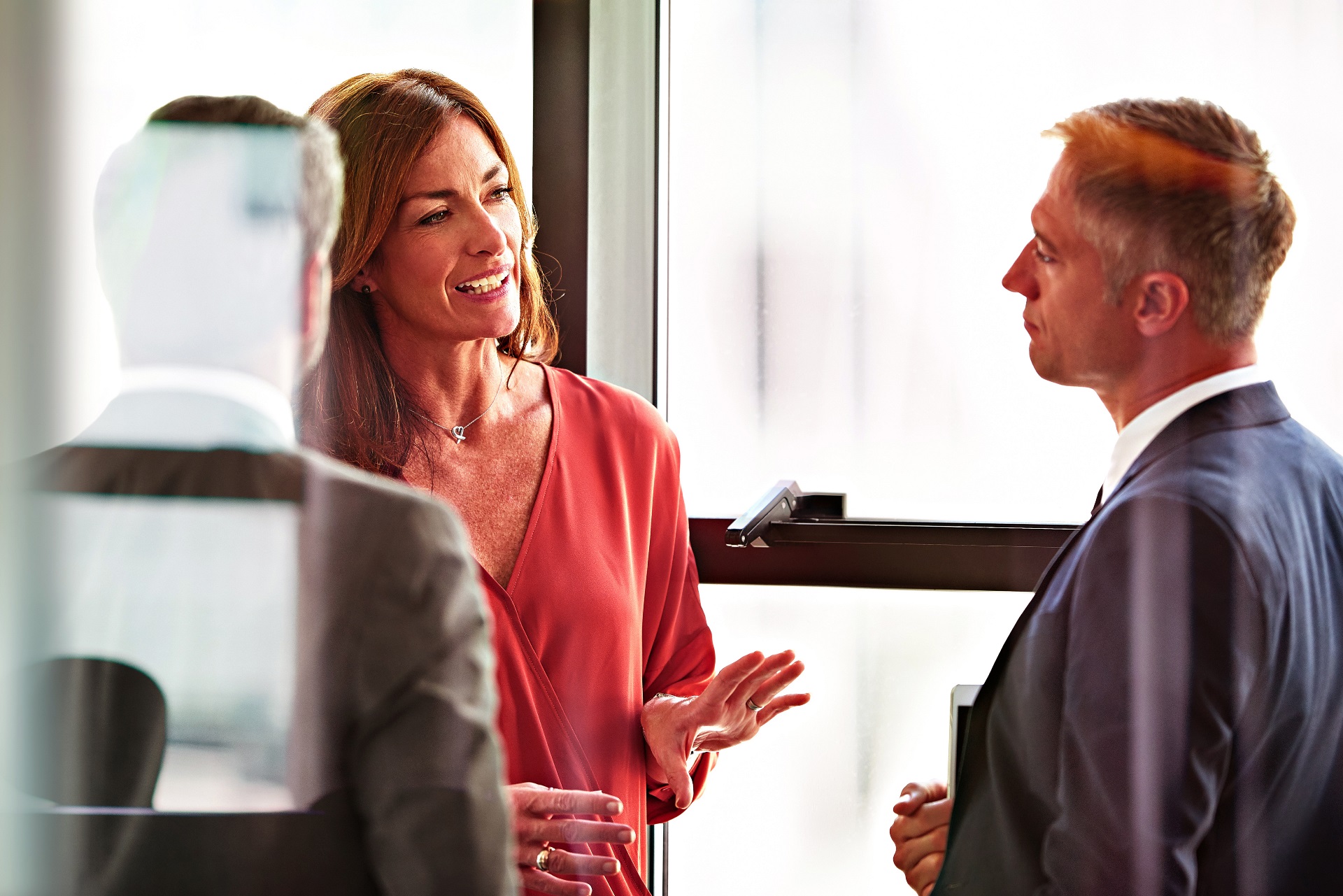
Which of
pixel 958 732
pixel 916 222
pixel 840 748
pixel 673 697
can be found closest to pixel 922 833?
pixel 958 732

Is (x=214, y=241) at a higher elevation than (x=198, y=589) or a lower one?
higher

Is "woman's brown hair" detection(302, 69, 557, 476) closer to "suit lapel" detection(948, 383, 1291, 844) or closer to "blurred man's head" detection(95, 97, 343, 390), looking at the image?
"blurred man's head" detection(95, 97, 343, 390)

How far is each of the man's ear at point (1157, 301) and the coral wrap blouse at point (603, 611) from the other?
0.55 meters


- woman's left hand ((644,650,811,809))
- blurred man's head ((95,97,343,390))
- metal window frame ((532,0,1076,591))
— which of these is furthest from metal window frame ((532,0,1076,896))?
blurred man's head ((95,97,343,390))

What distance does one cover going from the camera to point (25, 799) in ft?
1.87

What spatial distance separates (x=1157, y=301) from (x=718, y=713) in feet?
1.99

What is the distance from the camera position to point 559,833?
81 centimetres

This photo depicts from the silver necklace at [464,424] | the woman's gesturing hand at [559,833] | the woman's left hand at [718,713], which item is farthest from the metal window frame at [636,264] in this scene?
the woman's gesturing hand at [559,833]

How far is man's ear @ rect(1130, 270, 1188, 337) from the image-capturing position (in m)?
0.76

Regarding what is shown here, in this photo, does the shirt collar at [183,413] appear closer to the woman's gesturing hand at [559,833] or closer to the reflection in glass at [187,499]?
the reflection in glass at [187,499]

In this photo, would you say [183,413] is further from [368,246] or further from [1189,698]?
[1189,698]

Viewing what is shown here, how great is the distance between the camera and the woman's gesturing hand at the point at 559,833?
0.75m

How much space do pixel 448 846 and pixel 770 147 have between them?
79 cm

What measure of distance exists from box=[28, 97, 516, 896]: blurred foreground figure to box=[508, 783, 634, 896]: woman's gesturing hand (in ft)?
0.46
